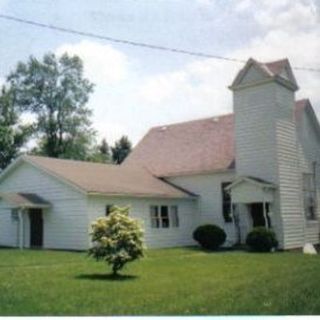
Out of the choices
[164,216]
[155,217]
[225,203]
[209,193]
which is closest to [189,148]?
[209,193]

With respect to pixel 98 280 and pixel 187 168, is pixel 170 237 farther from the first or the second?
pixel 98 280

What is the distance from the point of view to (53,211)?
2019 centimetres

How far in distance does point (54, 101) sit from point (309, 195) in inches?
388

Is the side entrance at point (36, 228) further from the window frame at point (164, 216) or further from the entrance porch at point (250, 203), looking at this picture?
the entrance porch at point (250, 203)

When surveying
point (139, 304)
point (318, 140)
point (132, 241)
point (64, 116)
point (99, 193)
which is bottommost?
point (139, 304)

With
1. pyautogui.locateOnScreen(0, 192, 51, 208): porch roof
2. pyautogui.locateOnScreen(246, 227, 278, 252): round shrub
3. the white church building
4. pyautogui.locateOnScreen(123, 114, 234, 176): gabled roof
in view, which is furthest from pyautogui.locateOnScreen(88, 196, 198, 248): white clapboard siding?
pyautogui.locateOnScreen(246, 227, 278, 252): round shrub

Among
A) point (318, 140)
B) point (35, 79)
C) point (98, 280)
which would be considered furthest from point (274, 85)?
point (98, 280)

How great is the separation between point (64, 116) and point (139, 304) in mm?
18349

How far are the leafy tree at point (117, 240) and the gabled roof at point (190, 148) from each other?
10498 millimetres

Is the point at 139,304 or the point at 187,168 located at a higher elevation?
the point at 187,168

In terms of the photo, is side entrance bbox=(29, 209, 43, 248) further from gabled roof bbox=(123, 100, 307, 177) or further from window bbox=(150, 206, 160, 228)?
gabled roof bbox=(123, 100, 307, 177)

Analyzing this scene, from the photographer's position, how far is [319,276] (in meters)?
11.5

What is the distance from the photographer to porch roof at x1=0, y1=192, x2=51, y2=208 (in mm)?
19891

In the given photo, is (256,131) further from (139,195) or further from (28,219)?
(28,219)
